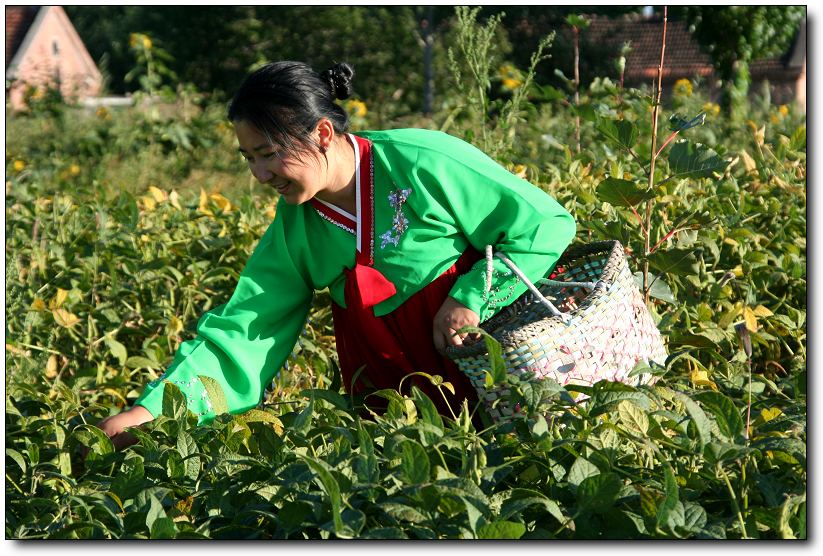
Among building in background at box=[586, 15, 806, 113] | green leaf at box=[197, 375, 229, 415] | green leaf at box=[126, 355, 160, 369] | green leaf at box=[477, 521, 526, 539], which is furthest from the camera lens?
building in background at box=[586, 15, 806, 113]

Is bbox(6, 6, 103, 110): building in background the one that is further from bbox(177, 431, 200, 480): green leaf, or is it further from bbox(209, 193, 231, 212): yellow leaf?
bbox(177, 431, 200, 480): green leaf

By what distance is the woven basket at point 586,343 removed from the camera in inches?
77.9

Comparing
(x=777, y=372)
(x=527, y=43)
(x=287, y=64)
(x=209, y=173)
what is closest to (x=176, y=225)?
(x=287, y=64)

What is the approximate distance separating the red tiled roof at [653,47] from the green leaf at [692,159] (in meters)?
15.9

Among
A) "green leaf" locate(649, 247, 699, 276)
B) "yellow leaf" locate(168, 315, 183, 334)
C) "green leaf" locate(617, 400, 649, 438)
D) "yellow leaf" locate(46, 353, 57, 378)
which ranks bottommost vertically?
"yellow leaf" locate(46, 353, 57, 378)

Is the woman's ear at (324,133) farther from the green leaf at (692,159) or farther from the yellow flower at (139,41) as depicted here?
the yellow flower at (139,41)

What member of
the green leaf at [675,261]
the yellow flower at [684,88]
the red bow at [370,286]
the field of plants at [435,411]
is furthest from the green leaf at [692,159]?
the yellow flower at [684,88]

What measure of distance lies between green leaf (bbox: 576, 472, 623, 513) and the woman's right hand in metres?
0.98

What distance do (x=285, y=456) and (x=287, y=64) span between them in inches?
36.1

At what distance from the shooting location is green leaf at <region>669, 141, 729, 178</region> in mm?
2215

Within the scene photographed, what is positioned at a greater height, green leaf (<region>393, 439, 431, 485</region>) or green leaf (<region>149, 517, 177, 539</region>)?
green leaf (<region>393, 439, 431, 485</region>)

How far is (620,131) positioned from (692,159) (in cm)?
17

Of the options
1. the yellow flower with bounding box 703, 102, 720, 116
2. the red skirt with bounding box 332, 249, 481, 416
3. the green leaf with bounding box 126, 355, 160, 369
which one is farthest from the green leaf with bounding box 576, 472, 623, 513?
the yellow flower with bounding box 703, 102, 720, 116

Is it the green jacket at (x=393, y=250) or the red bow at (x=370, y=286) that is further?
the red bow at (x=370, y=286)
